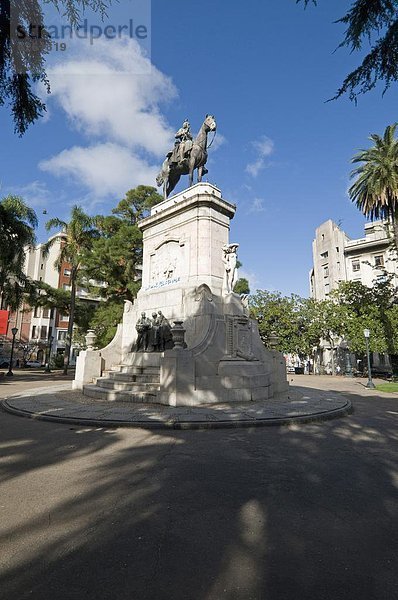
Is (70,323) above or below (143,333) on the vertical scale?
above

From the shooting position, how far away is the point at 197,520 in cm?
372

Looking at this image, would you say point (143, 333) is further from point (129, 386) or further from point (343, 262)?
point (343, 262)

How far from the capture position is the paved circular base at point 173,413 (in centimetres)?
830

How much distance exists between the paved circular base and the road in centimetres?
141

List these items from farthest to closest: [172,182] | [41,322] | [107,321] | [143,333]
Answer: [41,322] → [107,321] → [172,182] → [143,333]

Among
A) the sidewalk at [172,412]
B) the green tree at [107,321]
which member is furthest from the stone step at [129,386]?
the green tree at [107,321]

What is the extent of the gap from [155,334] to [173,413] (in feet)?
16.8

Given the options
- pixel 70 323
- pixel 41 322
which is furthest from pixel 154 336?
pixel 41 322

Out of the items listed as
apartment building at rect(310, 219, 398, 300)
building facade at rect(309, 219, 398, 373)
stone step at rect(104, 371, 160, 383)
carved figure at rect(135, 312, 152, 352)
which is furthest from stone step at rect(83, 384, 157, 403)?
apartment building at rect(310, 219, 398, 300)

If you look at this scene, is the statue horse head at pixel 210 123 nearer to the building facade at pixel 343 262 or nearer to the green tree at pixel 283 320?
the green tree at pixel 283 320

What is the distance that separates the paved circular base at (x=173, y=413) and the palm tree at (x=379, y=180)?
20664 mm

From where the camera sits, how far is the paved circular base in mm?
8297

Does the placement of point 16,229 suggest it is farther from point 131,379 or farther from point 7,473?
point 7,473

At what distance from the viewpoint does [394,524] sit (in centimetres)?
372
